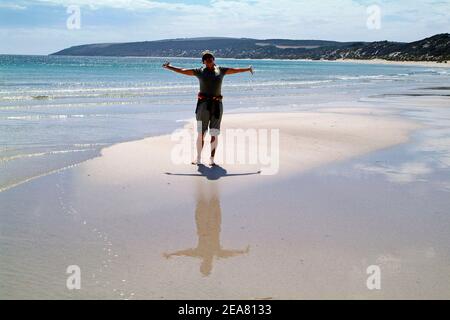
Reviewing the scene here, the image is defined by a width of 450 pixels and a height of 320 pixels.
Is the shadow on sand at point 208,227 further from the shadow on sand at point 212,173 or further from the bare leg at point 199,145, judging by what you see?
the bare leg at point 199,145

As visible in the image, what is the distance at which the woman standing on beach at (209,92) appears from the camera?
25.9 feet

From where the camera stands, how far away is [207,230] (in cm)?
514

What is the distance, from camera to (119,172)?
7469mm

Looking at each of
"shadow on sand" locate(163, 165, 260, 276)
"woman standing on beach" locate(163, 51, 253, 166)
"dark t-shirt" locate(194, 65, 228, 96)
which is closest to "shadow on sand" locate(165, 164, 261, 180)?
"shadow on sand" locate(163, 165, 260, 276)

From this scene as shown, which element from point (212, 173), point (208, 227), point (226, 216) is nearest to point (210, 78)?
point (212, 173)

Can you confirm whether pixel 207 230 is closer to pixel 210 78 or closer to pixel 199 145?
pixel 199 145

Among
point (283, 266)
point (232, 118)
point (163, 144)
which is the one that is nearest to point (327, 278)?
point (283, 266)

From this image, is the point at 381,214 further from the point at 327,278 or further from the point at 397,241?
the point at 327,278

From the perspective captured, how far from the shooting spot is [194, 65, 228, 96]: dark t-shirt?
7918 mm

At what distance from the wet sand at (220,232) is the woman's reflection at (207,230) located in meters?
0.02

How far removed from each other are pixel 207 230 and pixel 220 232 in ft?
0.46

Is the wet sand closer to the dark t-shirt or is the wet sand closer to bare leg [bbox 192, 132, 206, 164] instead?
bare leg [bbox 192, 132, 206, 164]

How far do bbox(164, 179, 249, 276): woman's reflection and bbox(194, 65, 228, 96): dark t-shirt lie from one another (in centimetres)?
168
